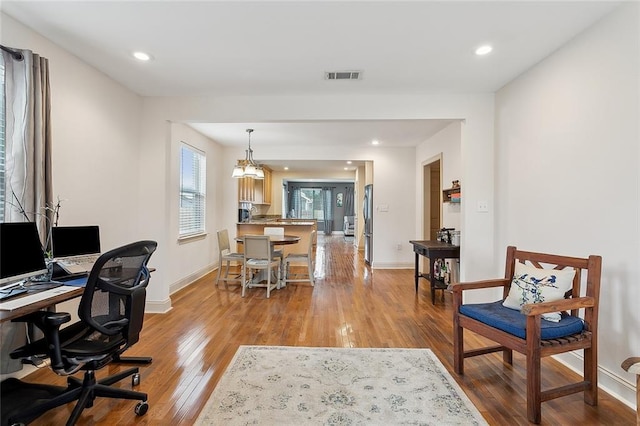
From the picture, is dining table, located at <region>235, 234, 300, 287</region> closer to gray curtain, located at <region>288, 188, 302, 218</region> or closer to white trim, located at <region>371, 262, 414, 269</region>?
white trim, located at <region>371, 262, 414, 269</region>

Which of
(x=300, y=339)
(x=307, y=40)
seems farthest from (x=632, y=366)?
(x=307, y=40)

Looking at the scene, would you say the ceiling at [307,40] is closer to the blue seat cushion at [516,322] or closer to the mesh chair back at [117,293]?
the mesh chair back at [117,293]

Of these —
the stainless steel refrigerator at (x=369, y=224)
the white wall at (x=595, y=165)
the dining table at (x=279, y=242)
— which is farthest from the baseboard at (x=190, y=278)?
the white wall at (x=595, y=165)

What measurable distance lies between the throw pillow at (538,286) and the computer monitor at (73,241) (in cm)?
331

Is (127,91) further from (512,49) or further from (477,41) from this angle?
(512,49)

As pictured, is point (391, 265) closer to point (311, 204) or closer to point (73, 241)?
point (73, 241)

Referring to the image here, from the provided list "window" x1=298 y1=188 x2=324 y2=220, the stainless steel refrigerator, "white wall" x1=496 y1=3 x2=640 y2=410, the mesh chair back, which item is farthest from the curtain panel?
"window" x1=298 y1=188 x2=324 y2=220

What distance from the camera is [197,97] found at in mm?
3574

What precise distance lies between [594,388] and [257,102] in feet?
12.4

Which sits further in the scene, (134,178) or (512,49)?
(134,178)

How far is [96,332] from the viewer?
1.84 meters

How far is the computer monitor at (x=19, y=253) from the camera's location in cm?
177

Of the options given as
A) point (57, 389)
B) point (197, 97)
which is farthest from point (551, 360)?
point (197, 97)

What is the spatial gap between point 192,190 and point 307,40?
3634 mm
